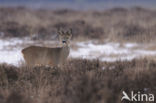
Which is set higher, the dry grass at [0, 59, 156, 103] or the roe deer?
the roe deer

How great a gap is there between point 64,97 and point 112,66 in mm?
3446

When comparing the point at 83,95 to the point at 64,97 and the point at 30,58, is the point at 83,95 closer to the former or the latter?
the point at 64,97

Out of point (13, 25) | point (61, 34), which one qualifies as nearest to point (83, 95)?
point (61, 34)

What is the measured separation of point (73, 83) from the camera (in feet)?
22.3

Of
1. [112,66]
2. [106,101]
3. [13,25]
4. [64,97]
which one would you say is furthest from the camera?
[13,25]

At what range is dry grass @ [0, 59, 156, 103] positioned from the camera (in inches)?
242

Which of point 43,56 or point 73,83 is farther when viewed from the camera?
point 43,56

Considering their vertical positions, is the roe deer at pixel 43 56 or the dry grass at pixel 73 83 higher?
the roe deer at pixel 43 56

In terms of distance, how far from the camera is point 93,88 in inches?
247

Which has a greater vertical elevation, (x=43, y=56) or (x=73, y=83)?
(x=43, y=56)

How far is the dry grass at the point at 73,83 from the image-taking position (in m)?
6.14

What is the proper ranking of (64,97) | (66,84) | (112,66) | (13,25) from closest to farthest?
(64,97) → (66,84) → (112,66) → (13,25)

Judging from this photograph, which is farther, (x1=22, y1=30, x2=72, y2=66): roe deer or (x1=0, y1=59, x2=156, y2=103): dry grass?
(x1=22, y1=30, x2=72, y2=66): roe deer

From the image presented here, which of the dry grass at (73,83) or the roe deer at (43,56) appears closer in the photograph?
the dry grass at (73,83)
